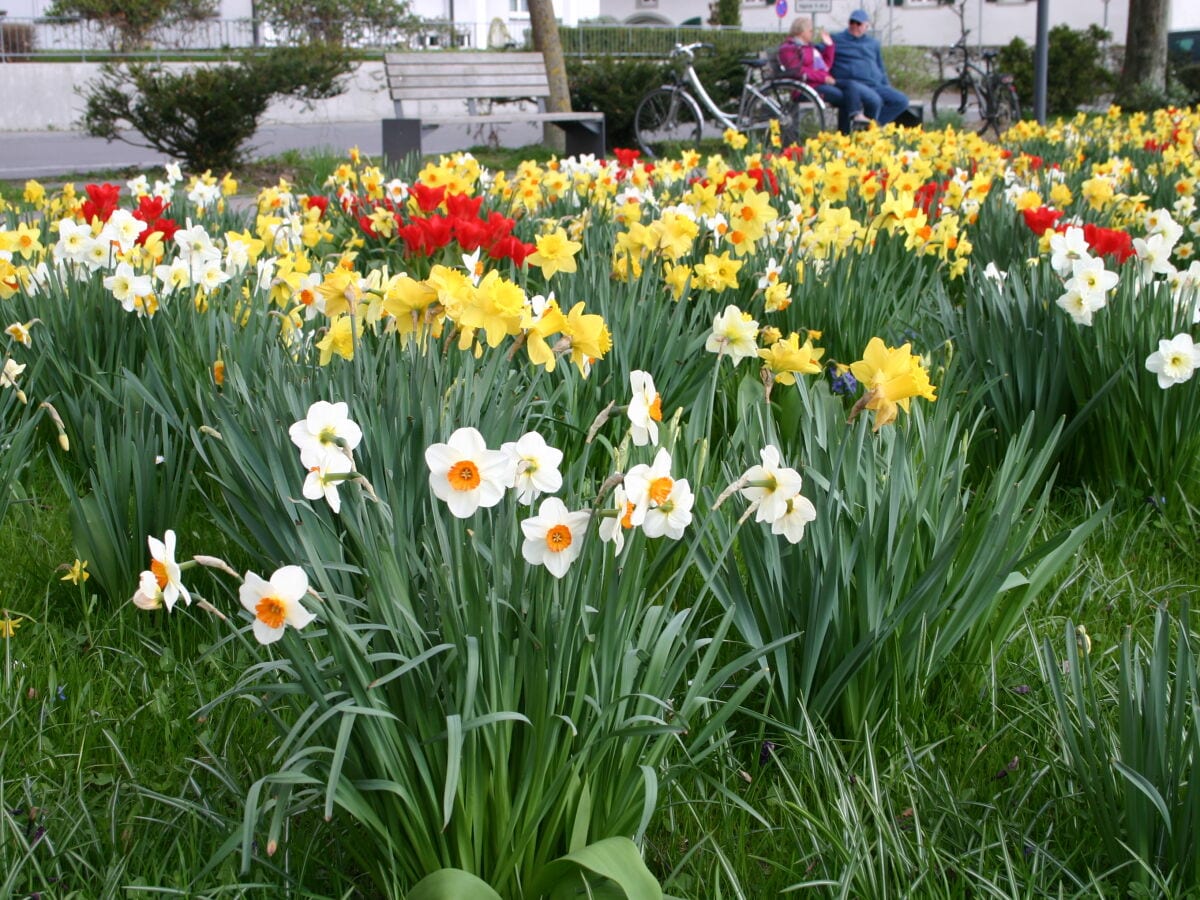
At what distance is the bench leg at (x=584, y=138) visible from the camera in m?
11.0

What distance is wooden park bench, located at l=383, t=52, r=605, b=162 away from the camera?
9709mm

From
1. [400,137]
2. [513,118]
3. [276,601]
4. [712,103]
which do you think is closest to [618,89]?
[712,103]

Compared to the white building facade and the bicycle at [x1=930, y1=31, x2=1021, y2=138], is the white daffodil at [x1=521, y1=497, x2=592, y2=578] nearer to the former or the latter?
the bicycle at [x1=930, y1=31, x2=1021, y2=138]

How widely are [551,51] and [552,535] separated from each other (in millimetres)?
11503

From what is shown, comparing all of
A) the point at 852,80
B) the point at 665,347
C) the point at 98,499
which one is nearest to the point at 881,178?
the point at 665,347

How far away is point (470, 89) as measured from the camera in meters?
10.8

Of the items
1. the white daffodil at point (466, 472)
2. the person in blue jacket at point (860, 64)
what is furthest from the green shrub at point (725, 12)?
the white daffodil at point (466, 472)

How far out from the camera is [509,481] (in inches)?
55.9

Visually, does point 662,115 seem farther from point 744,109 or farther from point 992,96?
point 992,96

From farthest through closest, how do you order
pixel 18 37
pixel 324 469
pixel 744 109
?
pixel 18 37 < pixel 744 109 < pixel 324 469

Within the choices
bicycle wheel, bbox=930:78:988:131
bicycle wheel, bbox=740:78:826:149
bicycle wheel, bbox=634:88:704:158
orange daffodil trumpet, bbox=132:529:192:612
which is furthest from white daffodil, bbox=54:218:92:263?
bicycle wheel, bbox=930:78:988:131

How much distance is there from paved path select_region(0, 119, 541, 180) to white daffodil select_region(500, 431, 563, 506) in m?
9.24

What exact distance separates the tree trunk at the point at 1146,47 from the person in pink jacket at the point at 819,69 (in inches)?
213

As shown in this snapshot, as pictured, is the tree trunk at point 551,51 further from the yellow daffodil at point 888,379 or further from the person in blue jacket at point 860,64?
the yellow daffodil at point 888,379
